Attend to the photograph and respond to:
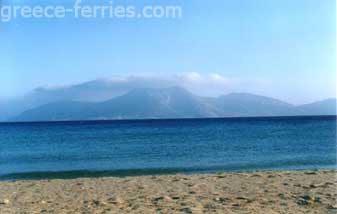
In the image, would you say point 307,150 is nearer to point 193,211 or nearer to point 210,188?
point 210,188

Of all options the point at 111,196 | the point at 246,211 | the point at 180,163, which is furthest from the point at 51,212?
the point at 180,163

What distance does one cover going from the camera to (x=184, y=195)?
34.8ft

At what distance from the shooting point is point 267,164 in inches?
928

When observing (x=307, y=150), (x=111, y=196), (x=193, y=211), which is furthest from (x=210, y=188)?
(x=307, y=150)

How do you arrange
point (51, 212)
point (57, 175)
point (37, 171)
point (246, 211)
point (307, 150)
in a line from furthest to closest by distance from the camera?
point (307, 150)
point (37, 171)
point (57, 175)
point (51, 212)
point (246, 211)

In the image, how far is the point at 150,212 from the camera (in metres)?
8.72

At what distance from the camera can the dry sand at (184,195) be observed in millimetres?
9031

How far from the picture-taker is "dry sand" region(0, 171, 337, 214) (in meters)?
9.03

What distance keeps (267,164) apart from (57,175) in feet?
29.8

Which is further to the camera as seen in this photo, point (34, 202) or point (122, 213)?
point (34, 202)

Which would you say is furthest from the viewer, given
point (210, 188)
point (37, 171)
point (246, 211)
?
point (37, 171)

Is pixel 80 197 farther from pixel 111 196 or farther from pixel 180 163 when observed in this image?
pixel 180 163

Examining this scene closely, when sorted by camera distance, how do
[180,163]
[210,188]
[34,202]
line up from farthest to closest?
1. [180,163]
2. [210,188]
3. [34,202]

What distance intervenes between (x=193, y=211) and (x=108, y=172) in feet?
44.0
